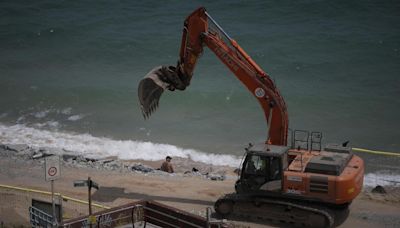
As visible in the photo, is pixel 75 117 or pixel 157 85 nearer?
pixel 157 85

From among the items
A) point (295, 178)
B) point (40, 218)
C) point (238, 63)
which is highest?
point (238, 63)

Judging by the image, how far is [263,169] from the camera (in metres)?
17.2

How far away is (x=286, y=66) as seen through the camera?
34.7 meters

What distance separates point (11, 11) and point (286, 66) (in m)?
19.9

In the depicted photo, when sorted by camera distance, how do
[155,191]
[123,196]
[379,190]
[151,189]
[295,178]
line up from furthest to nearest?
[151,189] < [155,191] < [379,190] < [123,196] < [295,178]

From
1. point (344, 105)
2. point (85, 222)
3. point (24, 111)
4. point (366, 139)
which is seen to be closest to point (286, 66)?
point (344, 105)

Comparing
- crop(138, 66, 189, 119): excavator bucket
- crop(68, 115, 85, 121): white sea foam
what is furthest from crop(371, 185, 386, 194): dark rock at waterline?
crop(68, 115, 85, 121): white sea foam

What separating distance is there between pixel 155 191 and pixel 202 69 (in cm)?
1566

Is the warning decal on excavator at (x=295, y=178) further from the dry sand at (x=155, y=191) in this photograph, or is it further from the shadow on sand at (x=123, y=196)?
the shadow on sand at (x=123, y=196)

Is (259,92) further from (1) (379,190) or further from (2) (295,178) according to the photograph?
(1) (379,190)

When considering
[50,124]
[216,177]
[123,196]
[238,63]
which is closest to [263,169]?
[238,63]

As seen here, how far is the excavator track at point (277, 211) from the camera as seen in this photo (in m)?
16.7

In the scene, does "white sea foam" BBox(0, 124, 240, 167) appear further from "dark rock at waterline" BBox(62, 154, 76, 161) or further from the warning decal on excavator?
the warning decal on excavator

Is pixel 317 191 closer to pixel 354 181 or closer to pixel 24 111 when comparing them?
pixel 354 181
